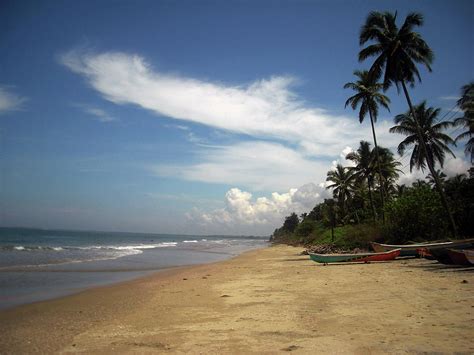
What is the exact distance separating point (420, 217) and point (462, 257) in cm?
1025

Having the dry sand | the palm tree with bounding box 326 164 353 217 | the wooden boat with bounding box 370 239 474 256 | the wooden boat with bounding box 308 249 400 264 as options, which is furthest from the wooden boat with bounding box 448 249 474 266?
the palm tree with bounding box 326 164 353 217

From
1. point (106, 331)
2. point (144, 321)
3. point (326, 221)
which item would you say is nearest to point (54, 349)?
point (106, 331)

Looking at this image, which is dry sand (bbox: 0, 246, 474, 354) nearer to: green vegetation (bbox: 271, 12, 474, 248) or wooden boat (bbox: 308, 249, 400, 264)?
wooden boat (bbox: 308, 249, 400, 264)

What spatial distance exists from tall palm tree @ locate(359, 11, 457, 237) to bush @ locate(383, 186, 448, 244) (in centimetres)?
121

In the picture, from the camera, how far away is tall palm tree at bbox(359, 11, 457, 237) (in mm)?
21141

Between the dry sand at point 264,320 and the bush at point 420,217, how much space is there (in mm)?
12445

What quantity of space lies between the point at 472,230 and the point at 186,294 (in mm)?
23853

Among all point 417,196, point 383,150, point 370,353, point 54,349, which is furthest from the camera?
point 383,150

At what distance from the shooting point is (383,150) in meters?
39.5

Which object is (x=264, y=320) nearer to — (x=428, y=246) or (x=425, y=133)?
(x=428, y=246)

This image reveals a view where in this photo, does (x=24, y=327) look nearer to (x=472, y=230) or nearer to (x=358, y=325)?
(x=358, y=325)

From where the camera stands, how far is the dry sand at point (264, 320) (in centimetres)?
→ 548

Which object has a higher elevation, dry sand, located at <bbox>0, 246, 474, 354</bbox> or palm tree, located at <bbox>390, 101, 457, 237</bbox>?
palm tree, located at <bbox>390, 101, 457, 237</bbox>

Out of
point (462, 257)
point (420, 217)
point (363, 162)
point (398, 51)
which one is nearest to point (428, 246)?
point (462, 257)
